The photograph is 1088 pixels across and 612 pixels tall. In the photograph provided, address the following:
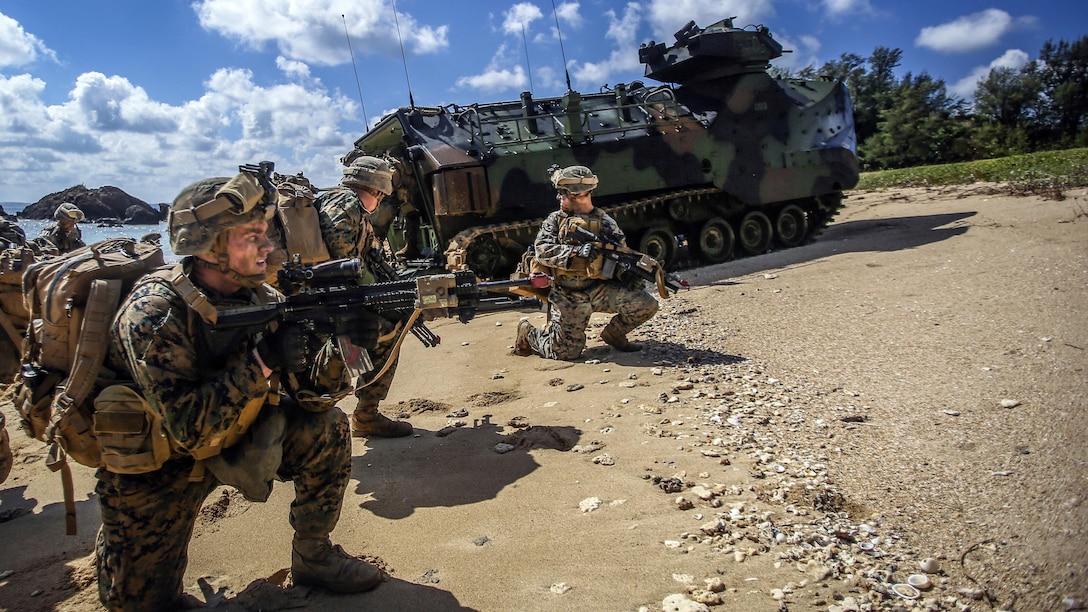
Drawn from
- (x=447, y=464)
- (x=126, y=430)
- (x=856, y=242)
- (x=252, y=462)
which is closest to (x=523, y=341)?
(x=447, y=464)

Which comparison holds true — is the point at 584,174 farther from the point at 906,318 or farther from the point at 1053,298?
the point at 1053,298

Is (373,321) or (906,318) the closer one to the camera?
(373,321)

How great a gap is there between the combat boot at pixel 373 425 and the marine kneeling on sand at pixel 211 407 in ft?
5.97

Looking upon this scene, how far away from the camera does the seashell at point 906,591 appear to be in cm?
260

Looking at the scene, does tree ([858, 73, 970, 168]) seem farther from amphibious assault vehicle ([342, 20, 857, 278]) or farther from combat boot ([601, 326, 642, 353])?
combat boot ([601, 326, 642, 353])

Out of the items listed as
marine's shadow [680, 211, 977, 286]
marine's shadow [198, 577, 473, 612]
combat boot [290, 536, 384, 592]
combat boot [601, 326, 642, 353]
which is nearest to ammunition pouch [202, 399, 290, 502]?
combat boot [290, 536, 384, 592]

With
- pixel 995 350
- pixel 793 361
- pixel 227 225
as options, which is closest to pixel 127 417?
pixel 227 225

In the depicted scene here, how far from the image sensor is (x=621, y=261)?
6.38m

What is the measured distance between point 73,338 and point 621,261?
441 centimetres

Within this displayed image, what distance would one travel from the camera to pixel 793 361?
559cm

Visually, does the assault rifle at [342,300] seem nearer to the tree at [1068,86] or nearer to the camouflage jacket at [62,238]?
the camouflage jacket at [62,238]

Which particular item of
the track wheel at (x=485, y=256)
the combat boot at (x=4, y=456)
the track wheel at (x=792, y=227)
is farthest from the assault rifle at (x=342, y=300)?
the track wheel at (x=792, y=227)

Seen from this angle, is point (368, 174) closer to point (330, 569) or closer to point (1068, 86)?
point (330, 569)

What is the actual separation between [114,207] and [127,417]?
19789 mm
